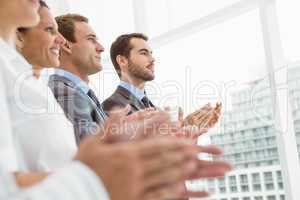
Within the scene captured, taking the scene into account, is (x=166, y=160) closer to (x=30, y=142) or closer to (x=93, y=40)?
(x=30, y=142)

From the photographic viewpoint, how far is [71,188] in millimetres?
406

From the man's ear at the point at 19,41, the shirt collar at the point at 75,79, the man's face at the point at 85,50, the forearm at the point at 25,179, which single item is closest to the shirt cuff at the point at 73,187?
the forearm at the point at 25,179

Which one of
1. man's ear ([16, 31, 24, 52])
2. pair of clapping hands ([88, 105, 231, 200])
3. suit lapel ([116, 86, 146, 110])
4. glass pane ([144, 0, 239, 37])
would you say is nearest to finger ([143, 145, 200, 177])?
pair of clapping hands ([88, 105, 231, 200])

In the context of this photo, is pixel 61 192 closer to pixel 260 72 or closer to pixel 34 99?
pixel 34 99

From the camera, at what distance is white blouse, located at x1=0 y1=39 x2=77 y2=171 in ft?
2.27

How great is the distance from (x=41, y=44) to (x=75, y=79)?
575 millimetres

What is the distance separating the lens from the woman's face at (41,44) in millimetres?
1028

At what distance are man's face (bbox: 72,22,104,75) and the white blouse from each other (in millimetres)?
996

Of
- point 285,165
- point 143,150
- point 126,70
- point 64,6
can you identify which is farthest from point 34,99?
point 64,6

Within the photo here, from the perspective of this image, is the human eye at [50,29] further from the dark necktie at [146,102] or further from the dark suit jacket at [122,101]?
the dark necktie at [146,102]

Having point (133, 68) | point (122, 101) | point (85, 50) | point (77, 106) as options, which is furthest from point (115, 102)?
point (77, 106)

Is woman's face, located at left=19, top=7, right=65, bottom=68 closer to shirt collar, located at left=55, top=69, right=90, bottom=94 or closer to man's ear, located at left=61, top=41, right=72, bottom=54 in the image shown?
shirt collar, located at left=55, top=69, right=90, bottom=94

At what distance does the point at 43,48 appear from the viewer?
1.05 meters

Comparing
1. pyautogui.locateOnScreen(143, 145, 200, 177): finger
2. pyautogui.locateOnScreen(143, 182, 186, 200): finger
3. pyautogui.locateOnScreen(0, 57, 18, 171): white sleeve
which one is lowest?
pyautogui.locateOnScreen(143, 182, 186, 200): finger
